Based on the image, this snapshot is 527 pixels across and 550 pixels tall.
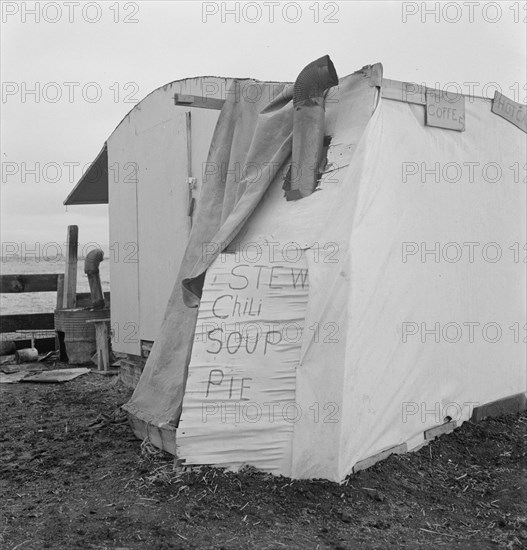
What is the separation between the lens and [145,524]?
3754 millimetres

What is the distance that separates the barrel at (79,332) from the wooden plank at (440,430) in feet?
19.3

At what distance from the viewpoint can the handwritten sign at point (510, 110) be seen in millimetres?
5836

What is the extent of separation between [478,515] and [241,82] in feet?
12.4

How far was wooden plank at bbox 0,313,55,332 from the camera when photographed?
34.8 ft

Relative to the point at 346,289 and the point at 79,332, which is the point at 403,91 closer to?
the point at 346,289

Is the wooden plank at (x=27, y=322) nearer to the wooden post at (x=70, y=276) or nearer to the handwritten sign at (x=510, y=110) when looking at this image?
the wooden post at (x=70, y=276)

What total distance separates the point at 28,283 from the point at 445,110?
25.6ft

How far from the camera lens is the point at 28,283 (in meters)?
11.0

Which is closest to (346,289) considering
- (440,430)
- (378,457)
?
(378,457)

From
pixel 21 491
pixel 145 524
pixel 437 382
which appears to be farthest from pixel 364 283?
pixel 21 491

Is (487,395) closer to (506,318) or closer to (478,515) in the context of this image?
(506,318)

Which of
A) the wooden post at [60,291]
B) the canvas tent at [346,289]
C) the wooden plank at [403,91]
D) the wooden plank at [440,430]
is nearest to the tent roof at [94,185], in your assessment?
the wooden post at [60,291]

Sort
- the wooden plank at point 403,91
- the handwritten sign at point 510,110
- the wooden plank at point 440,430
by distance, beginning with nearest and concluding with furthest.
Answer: the wooden plank at point 403,91, the wooden plank at point 440,430, the handwritten sign at point 510,110

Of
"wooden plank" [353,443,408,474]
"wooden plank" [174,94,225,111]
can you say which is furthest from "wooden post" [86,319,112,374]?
"wooden plank" [353,443,408,474]
